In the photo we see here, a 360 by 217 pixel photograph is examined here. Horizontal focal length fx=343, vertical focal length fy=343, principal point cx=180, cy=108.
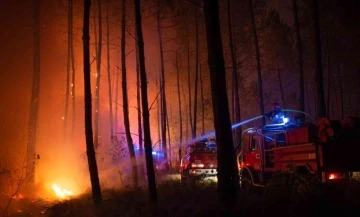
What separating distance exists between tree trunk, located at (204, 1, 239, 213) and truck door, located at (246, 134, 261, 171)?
4.64 metres

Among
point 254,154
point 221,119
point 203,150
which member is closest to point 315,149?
point 221,119

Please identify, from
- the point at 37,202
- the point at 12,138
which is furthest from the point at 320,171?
the point at 12,138

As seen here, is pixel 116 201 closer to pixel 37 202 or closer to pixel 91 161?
pixel 91 161

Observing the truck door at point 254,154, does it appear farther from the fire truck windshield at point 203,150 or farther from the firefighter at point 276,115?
the fire truck windshield at point 203,150

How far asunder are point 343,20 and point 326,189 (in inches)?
816

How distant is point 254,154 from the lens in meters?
11.6

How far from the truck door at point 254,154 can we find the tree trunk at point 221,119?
464 cm

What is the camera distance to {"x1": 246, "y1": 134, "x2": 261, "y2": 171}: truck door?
11299 mm

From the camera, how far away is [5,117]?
20.3 metres

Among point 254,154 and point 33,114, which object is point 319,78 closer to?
point 254,154

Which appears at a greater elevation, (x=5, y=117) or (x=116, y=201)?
(x=5, y=117)

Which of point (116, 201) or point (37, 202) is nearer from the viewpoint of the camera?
point (116, 201)

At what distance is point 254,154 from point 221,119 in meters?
5.21

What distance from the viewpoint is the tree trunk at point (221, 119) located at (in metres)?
6.74
